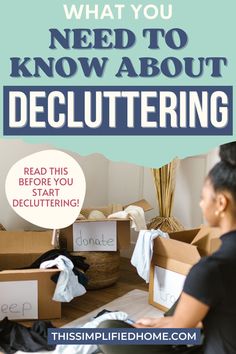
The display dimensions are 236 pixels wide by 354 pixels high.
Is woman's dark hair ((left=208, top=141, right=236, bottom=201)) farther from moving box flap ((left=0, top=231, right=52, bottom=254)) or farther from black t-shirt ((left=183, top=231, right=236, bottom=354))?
moving box flap ((left=0, top=231, right=52, bottom=254))

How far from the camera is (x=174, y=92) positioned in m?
0.92

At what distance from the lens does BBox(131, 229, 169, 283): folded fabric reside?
176 centimetres

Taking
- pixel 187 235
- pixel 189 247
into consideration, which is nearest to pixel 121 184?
pixel 187 235

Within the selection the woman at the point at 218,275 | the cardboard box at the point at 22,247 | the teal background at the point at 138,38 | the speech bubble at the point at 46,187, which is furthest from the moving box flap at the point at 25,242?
the woman at the point at 218,275

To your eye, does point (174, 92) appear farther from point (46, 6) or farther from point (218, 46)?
point (46, 6)

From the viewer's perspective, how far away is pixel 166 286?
1.74m

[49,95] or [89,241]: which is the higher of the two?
[49,95]

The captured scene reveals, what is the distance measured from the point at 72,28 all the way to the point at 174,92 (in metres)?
0.25

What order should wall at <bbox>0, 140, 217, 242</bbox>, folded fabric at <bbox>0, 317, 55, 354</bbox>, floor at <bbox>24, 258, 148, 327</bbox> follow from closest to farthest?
folded fabric at <bbox>0, 317, 55, 354</bbox>, floor at <bbox>24, 258, 148, 327</bbox>, wall at <bbox>0, 140, 217, 242</bbox>

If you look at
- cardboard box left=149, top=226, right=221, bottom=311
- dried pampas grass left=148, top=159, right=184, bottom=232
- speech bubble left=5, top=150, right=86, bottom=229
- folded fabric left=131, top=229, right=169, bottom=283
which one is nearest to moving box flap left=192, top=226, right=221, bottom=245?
cardboard box left=149, top=226, right=221, bottom=311

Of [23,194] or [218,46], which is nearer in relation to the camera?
[218,46]

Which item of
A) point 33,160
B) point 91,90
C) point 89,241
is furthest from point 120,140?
point 89,241

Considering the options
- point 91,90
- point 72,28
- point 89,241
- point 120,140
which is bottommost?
point 89,241

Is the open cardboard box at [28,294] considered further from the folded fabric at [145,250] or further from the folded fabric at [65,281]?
the folded fabric at [145,250]
